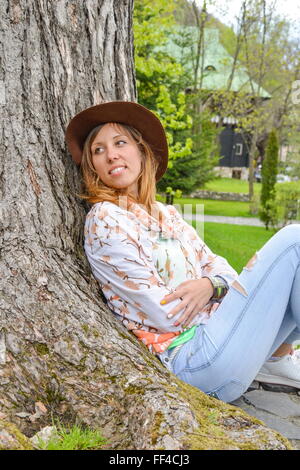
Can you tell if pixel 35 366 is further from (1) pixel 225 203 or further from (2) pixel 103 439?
(1) pixel 225 203

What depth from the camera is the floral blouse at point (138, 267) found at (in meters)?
2.65

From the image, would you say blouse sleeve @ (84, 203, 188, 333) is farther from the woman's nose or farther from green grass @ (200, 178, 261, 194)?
green grass @ (200, 178, 261, 194)

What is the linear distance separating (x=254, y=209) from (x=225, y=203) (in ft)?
13.3

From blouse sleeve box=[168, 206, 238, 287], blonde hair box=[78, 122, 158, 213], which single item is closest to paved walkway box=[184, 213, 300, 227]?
blouse sleeve box=[168, 206, 238, 287]

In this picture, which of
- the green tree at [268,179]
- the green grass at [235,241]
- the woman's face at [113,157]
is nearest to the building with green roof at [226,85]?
the green tree at [268,179]

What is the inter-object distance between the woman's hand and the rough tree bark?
27 centimetres

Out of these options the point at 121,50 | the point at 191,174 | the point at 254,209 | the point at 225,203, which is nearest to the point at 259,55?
the point at 225,203

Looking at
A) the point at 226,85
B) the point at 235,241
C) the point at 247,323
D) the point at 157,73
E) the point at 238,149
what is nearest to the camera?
the point at 247,323

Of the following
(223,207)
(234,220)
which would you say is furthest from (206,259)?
(223,207)

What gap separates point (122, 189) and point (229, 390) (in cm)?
121

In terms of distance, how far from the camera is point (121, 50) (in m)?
3.18

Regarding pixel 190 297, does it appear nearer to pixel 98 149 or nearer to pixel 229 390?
pixel 229 390

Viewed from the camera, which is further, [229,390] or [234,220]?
[234,220]

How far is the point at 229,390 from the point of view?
276 centimetres
